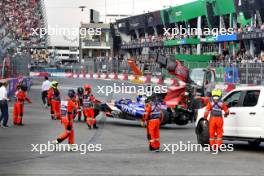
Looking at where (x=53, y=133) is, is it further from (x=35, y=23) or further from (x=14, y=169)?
(x=35, y=23)

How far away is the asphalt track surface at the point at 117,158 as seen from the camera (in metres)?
12.0

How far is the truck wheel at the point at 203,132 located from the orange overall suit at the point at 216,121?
67 centimetres

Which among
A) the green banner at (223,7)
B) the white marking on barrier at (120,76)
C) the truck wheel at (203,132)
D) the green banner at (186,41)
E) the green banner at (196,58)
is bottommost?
the white marking on barrier at (120,76)

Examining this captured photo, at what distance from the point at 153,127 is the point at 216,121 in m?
1.46

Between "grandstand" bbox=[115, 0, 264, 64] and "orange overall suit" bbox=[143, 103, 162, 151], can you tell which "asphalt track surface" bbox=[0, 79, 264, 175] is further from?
"grandstand" bbox=[115, 0, 264, 64]

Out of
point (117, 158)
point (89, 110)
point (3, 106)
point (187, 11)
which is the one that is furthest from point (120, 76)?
point (117, 158)

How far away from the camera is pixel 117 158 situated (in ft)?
45.5

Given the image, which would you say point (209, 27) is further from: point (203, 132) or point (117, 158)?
point (117, 158)

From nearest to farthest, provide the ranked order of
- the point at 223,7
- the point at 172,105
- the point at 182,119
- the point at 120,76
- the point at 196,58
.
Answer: the point at 182,119, the point at 172,105, the point at 223,7, the point at 120,76, the point at 196,58

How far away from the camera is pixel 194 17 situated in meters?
68.6

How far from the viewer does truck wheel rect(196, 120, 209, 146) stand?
52.1 feet

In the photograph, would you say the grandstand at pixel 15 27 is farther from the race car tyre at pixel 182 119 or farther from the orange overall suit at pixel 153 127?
the orange overall suit at pixel 153 127

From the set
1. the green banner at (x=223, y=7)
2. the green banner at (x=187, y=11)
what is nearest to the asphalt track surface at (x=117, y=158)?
the green banner at (x=223, y=7)

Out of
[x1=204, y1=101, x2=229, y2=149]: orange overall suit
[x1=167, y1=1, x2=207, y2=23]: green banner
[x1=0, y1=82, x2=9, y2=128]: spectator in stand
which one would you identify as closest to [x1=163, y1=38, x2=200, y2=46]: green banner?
[x1=167, y1=1, x2=207, y2=23]: green banner
